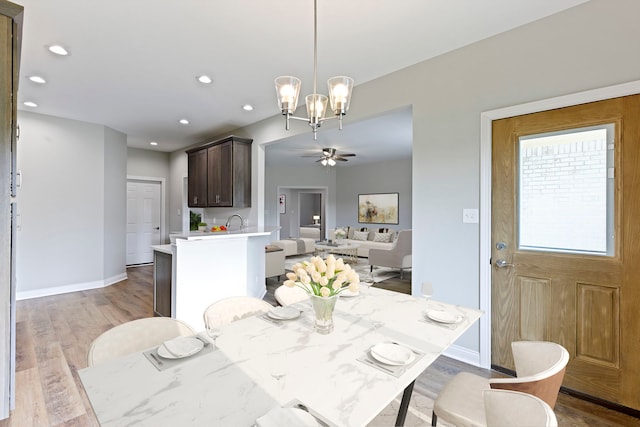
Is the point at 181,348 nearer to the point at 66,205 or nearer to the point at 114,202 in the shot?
the point at 66,205

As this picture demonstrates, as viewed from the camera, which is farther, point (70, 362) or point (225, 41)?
point (70, 362)

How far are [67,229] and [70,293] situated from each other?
1.03 metres

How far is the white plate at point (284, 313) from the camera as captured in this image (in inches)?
64.3

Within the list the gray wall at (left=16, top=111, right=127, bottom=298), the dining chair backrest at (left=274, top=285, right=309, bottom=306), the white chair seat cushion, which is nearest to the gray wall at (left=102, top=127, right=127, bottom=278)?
the gray wall at (left=16, top=111, right=127, bottom=298)

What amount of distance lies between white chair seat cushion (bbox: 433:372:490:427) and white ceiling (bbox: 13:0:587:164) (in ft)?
7.74

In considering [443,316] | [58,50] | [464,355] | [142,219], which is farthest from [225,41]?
[142,219]

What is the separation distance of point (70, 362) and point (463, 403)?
3.18m

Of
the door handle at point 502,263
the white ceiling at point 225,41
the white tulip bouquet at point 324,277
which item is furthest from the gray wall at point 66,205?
the door handle at point 502,263

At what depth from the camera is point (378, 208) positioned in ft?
30.5

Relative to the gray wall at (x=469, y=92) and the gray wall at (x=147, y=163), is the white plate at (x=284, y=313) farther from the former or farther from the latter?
the gray wall at (x=147, y=163)

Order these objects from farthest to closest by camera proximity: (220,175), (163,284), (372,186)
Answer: (372,186), (220,175), (163,284)

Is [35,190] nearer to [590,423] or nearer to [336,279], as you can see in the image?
[336,279]

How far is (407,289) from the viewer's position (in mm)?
5086

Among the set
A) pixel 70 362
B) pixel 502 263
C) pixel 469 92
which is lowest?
pixel 70 362
